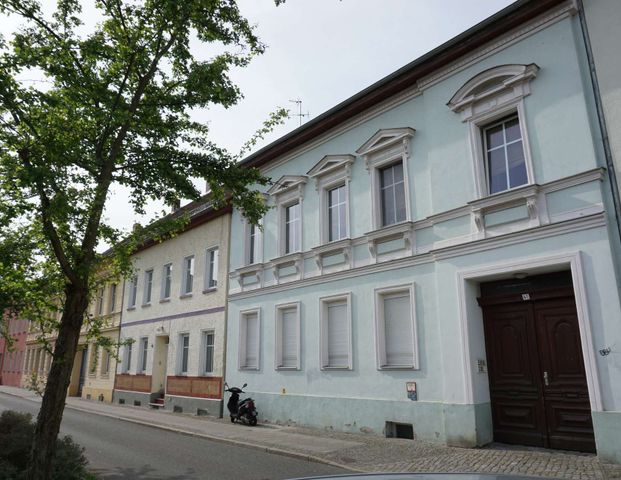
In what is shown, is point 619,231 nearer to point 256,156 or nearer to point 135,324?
point 256,156

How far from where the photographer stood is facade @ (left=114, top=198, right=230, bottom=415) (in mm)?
17977

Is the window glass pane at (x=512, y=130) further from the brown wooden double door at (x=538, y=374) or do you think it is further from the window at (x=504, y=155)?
the brown wooden double door at (x=538, y=374)

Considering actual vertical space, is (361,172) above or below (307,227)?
above

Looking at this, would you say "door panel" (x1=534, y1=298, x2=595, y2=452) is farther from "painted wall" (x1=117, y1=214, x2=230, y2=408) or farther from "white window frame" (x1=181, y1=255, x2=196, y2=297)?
"white window frame" (x1=181, y1=255, x2=196, y2=297)

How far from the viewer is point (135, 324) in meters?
23.8

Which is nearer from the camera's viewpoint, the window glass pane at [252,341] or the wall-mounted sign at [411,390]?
the wall-mounted sign at [411,390]

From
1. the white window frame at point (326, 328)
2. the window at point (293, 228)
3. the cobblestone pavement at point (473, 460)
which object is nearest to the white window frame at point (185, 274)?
the window at point (293, 228)

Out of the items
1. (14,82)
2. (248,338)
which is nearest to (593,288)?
(14,82)

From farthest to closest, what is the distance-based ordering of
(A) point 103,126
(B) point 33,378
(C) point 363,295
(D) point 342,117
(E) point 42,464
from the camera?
(D) point 342,117, (C) point 363,295, (A) point 103,126, (B) point 33,378, (E) point 42,464

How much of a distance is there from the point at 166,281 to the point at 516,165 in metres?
16.5

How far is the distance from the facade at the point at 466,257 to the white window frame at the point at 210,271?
4.76 m

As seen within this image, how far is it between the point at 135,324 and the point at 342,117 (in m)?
15.4

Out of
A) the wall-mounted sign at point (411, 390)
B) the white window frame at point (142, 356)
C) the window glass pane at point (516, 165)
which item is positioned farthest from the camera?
the white window frame at point (142, 356)

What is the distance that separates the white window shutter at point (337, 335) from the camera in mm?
12852
